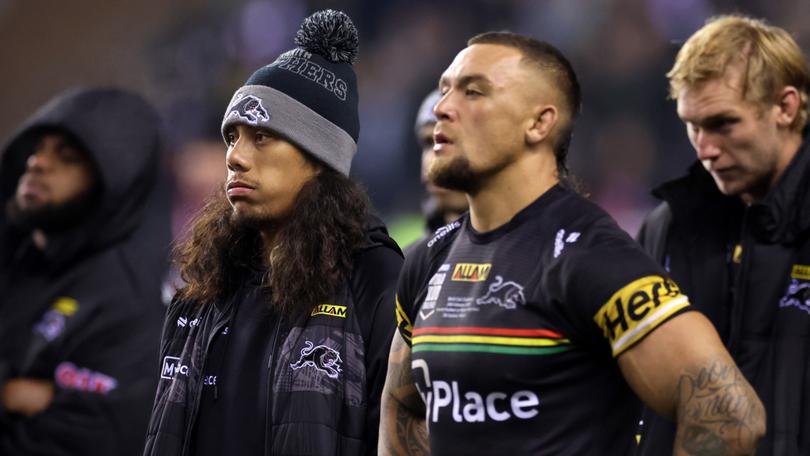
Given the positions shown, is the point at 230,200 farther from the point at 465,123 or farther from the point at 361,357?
the point at 465,123

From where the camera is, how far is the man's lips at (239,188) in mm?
3615

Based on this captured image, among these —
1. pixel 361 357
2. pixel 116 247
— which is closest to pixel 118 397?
pixel 116 247

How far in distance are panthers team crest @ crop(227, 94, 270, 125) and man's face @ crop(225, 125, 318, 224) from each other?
4 centimetres

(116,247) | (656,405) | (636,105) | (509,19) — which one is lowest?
(656,405)

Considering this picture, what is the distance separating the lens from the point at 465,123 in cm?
311

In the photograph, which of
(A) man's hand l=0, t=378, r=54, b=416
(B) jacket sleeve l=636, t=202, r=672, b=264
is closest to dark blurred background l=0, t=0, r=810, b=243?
(A) man's hand l=0, t=378, r=54, b=416

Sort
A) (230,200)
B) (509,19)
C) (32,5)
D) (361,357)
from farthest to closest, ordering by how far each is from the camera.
A: (32,5)
(509,19)
(230,200)
(361,357)

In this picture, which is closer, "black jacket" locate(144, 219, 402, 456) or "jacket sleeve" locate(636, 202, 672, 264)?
"black jacket" locate(144, 219, 402, 456)

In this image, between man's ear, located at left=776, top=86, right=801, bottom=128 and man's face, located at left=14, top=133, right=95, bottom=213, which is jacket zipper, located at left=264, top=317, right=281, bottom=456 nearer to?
man's ear, located at left=776, top=86, right=801, bottom=128

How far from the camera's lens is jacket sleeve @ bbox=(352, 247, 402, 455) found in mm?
3432

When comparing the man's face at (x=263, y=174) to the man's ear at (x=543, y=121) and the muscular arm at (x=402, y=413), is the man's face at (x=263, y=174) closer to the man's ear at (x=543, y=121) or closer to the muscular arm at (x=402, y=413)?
the muscular arm at (x=402, y=413)

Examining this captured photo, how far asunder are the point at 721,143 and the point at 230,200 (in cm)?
156

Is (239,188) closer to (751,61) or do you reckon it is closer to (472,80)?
(472,80)

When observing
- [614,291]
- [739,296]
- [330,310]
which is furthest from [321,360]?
[739,296]
